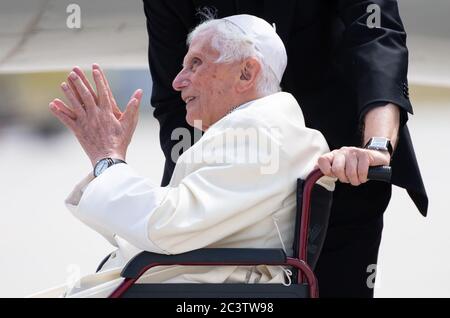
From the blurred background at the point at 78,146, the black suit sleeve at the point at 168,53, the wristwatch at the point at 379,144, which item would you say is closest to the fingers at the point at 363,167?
the wristwatch at the point at 379,144

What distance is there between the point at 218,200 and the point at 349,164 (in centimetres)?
33

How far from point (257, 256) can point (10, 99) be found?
7.36 meters

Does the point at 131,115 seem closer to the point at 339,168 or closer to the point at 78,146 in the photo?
the point at 339,168

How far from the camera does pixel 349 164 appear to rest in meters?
2.58

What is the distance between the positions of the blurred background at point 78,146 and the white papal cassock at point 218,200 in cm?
32

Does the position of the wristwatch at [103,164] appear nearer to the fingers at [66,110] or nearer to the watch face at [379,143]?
the fingers at [66,110]

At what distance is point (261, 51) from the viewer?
294 centimetres

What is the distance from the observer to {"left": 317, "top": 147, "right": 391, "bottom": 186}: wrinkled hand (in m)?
2.57

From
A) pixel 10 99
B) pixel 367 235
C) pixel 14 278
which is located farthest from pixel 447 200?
pixel 10 99

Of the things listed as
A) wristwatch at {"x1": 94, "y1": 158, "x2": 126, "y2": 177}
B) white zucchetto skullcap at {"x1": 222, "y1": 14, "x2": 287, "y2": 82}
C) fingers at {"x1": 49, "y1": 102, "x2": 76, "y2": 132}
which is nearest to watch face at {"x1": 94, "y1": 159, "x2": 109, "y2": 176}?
wristwatch at {"x1": 94, "y1": 158, "x2": 126, "y2": 177}

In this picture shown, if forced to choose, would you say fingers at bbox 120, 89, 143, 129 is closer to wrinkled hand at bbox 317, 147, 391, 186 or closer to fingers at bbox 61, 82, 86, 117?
fingers at bbox 61, 82, 86, 117

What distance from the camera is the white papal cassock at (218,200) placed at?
103 inches

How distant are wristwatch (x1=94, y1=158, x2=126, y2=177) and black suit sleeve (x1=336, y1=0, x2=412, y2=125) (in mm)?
697
